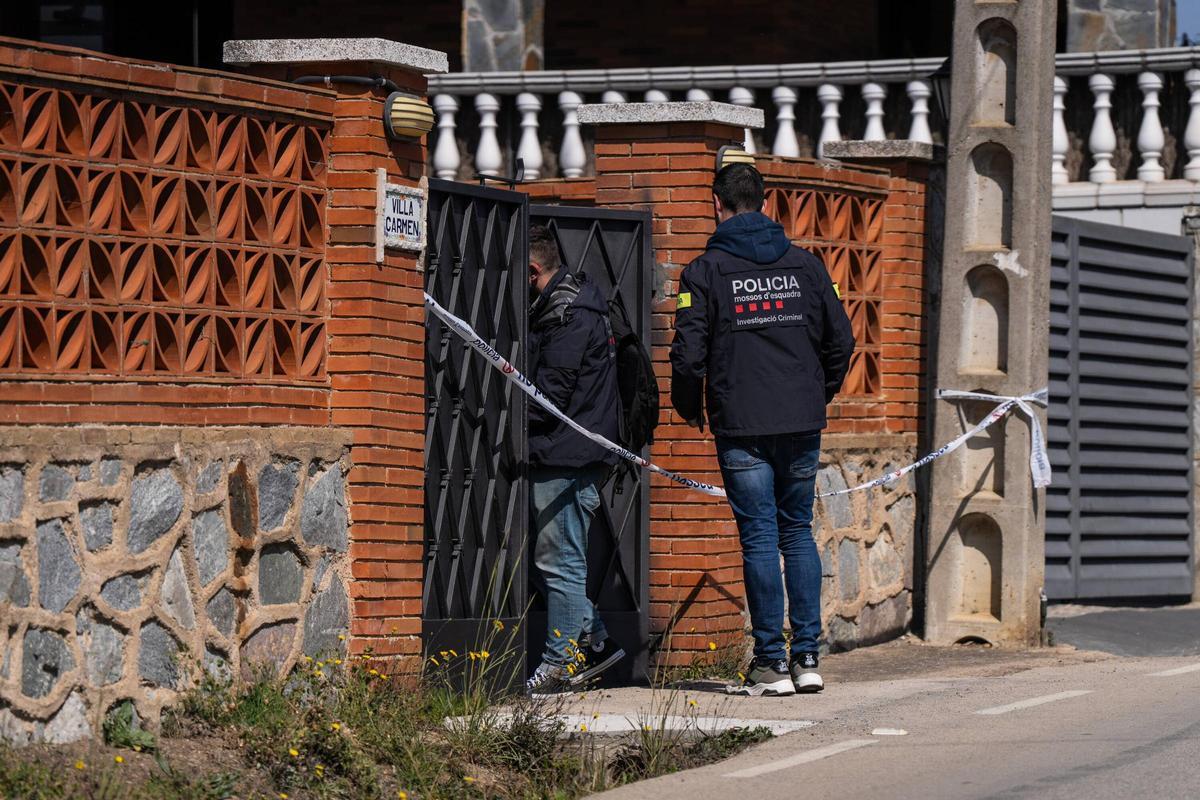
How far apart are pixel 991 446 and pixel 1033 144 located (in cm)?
155

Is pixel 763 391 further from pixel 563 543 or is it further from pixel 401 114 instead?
pixel 401 114

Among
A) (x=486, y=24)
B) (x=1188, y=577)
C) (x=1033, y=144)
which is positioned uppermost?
(x=486, y=24)

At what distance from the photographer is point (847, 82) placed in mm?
15188

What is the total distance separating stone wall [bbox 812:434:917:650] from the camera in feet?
35.9

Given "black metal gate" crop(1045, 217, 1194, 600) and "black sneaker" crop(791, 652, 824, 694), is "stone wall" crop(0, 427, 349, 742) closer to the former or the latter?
"black sneaker" crop(791, 652, 824, 694)

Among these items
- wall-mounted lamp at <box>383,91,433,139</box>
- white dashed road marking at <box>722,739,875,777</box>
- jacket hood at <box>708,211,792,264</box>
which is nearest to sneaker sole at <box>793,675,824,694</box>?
white dashed road marking at <box>722,739,875,777</box>

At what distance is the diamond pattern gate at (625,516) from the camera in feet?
32.3

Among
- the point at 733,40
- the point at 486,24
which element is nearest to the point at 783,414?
the point at 486,24

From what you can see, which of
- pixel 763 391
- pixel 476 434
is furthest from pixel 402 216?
pixel 763 391

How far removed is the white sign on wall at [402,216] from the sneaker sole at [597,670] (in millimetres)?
1923

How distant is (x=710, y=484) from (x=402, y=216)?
2480mm

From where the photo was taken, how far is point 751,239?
8.98 meters

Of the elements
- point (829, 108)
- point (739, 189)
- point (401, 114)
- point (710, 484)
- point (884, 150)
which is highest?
point (829, 108)

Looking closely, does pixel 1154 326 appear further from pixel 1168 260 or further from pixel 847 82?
pixel 847 82
